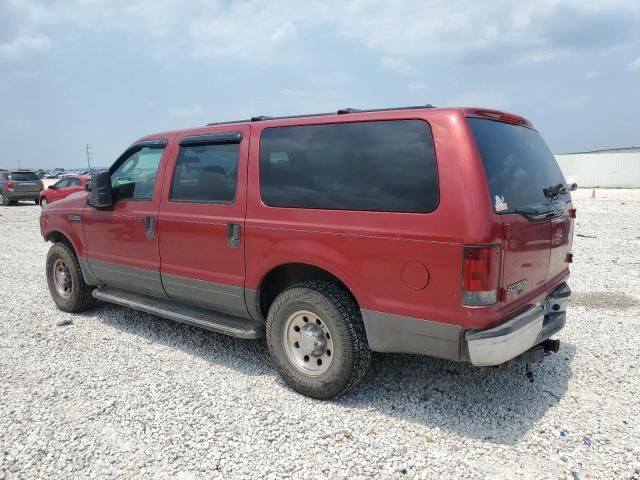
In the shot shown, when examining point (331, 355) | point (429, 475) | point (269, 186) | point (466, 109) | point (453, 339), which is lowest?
point (429, 475)

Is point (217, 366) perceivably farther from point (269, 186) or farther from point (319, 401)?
point (269, 186)

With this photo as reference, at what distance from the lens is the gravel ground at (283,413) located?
9.16 ft

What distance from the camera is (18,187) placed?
22375mm

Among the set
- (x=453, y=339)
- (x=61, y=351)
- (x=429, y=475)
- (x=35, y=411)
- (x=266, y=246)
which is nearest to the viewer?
(x=429, y=475)

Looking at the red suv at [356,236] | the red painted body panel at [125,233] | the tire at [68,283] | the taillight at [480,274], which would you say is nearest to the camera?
the taillight at [480,274]

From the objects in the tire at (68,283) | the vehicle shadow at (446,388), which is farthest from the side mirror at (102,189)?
the vehicle shadow at (446,388)

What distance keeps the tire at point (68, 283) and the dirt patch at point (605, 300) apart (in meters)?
5.81

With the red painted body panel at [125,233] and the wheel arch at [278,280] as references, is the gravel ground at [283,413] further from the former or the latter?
the red painted body panel at [125,233]

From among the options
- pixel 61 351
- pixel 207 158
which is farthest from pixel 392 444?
pixel 61 351

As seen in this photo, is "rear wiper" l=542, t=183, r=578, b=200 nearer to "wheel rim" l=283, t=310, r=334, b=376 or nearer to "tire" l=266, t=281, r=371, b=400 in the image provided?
"tire" l=266, t=281, r=371, b=400

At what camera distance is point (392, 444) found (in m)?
2.98

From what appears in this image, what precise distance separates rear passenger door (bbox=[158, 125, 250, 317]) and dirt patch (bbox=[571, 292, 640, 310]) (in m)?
4.33

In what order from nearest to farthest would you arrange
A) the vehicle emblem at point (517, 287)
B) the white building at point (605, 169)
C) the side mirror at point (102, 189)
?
the vehicle emblem at point (517, 287) < the side mirror at point (102, 189) < the white building at point (605, 169)

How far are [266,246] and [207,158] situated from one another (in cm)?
108
